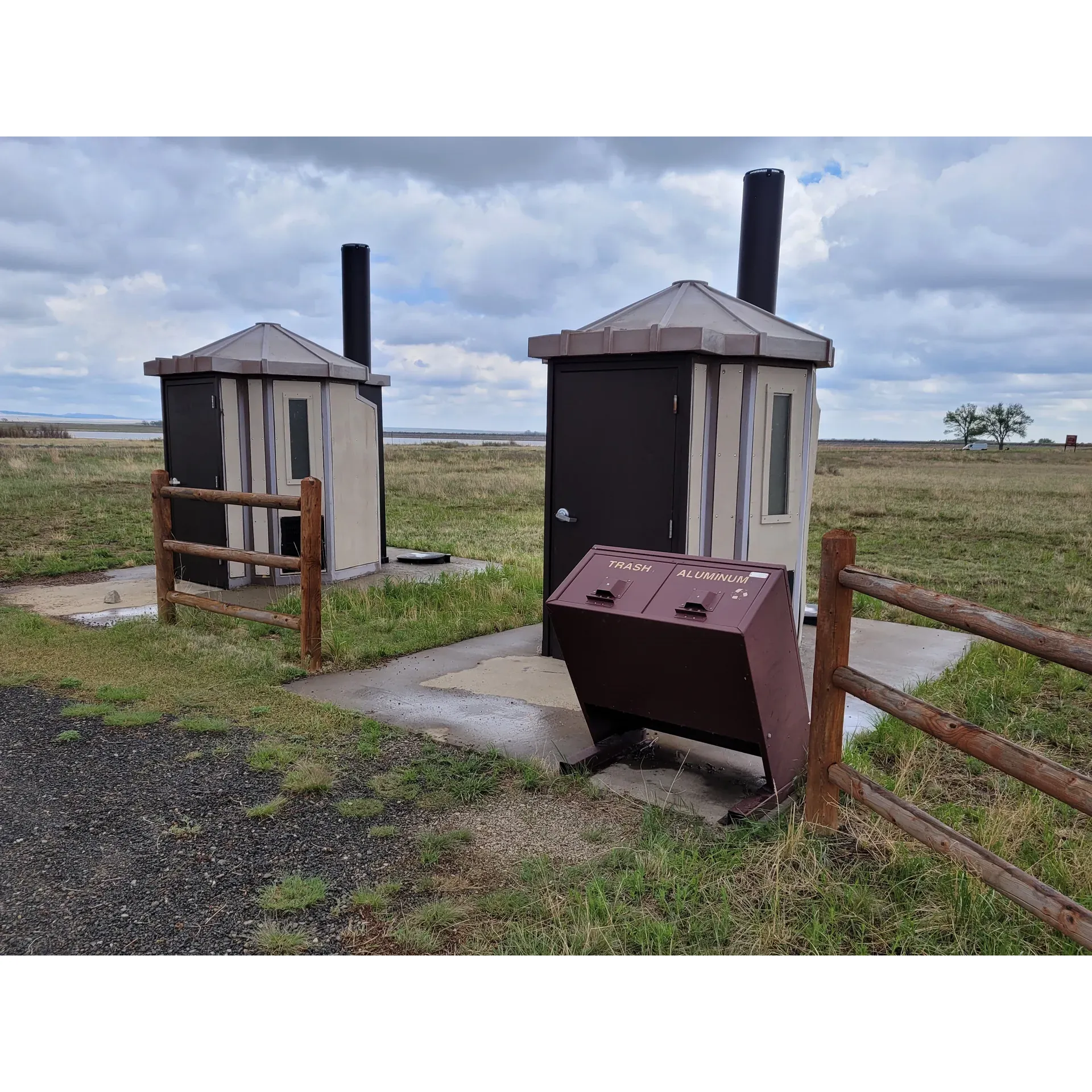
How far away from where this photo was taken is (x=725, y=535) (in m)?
6.65

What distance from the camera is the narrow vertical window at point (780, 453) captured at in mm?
6848

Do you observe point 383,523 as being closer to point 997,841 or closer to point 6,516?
point 997,841

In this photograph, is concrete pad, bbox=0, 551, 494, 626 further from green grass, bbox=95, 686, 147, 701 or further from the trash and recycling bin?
the trash and recycling bin

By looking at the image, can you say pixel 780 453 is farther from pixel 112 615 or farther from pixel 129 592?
pixel 129 592

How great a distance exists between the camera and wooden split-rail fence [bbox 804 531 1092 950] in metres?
2.79

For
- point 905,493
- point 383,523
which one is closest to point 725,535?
point 383,523

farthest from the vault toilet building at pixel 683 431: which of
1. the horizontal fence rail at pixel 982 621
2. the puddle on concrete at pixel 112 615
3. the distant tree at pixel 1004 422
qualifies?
the distant tree at pixel 1004 422

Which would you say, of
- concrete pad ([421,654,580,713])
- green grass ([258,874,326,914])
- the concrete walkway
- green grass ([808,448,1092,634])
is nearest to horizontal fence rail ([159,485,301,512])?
the concrete walkway

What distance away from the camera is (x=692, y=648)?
407 cm

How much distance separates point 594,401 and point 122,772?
13.5ft

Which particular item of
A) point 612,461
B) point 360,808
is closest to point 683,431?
point 612,461

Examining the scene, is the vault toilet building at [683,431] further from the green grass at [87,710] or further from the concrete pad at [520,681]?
the green grass at [87,710]

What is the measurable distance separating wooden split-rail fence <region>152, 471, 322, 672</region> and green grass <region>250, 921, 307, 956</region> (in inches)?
142

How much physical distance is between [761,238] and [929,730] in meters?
5.58
